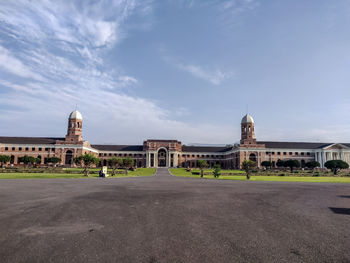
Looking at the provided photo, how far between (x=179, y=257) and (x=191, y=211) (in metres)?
4.92

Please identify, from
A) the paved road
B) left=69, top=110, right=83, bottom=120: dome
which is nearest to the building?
left=69, top=110, right=83, bottom=120: dome

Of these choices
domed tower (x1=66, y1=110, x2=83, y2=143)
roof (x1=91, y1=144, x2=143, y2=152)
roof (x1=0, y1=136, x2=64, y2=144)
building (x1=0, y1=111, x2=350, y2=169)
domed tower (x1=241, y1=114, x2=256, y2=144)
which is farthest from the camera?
roof (x1=91, y1=144, x2=143, y2=152)

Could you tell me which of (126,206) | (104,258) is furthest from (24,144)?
(104,258)

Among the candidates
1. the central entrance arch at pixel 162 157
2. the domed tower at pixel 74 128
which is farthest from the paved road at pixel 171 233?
the central entrance arch at pixel 162 157

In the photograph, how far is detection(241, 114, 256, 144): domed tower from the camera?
91.8 m

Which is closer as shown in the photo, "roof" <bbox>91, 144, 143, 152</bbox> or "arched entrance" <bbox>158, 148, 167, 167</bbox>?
"arched entrance" <bbox>158, 148, 167, 167</bbox>

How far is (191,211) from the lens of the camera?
10.2 m

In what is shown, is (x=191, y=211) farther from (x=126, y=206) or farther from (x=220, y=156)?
(x=220, y=156)

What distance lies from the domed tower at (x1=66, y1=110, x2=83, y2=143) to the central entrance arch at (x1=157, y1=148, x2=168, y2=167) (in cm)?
3431

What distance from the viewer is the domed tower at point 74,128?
286 ft

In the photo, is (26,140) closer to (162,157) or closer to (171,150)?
(162,157)

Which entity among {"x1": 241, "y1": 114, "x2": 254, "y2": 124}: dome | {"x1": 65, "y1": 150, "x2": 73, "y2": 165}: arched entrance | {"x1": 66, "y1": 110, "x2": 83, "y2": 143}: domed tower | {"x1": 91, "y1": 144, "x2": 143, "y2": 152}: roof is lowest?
{"x1": 65, "y1": 150, "x2": 73, "y2": 165}: arched entrance

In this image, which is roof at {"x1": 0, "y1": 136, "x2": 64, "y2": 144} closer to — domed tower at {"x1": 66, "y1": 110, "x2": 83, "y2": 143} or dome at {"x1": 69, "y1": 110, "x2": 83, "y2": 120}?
domed tower at {"x1": 66, "y1": 110, "x2": 83, "y2": 143}

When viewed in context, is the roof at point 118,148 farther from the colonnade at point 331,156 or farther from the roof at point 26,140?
the colonnade at point 331,156
